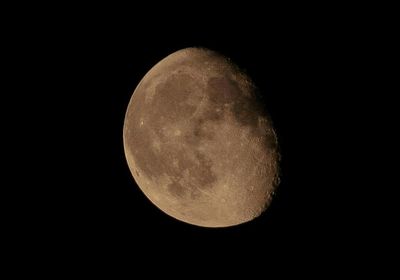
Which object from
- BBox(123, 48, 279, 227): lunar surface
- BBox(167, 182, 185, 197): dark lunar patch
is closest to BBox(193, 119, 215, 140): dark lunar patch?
BBox(123, 48, 279, 227): lunar surface

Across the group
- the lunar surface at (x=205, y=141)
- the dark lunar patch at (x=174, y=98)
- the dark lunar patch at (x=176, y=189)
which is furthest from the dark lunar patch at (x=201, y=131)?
the dark lunar patch at (x=176, y=189)

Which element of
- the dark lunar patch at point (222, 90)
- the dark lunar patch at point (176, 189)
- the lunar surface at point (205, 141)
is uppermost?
the dark lunar patch at point (222, 90)

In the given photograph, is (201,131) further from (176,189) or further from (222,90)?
(176,189)

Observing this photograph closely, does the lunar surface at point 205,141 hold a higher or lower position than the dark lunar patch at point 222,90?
lower

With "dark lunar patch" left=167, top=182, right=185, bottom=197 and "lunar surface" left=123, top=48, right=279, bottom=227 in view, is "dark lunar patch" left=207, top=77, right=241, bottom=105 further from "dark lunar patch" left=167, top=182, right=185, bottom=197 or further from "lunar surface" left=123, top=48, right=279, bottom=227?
"dark lunar patch" left=167, top=182, right=185, bottom=197

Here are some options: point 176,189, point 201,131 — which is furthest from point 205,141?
point 176,189

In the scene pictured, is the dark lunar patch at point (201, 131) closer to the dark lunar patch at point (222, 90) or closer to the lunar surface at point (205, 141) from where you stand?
the lunar surface at point (205, 141)

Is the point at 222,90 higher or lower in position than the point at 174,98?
higher
